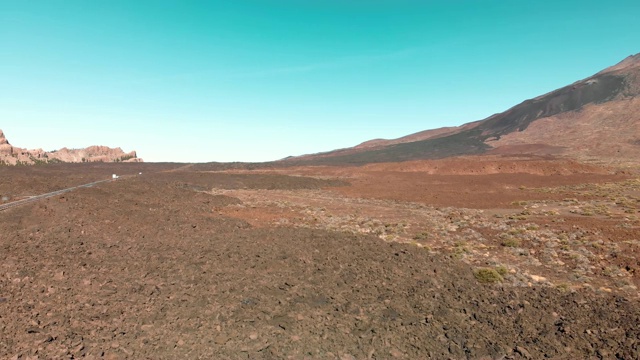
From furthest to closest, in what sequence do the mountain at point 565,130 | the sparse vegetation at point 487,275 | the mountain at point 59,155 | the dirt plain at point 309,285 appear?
1. the mountain at point 59,155
2. the mountain at point 565,130
3. the sparse vegetation at point 487,275
4. the dirt plain at point 309,285

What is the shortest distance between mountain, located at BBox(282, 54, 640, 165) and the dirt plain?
89697mm

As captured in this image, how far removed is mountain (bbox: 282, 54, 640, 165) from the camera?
344 ft

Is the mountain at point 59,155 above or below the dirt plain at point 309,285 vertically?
above

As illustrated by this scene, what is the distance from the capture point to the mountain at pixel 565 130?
10475 centimetres

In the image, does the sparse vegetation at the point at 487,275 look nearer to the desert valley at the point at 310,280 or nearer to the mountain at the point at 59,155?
the desert valley at the point at 310,280

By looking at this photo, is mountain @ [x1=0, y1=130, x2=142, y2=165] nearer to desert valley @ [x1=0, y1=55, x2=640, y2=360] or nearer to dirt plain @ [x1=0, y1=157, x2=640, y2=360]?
desert valley @ [x1=0, y1=55, x2=640, y2=360]

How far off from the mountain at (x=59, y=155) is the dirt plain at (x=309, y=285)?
393 ft

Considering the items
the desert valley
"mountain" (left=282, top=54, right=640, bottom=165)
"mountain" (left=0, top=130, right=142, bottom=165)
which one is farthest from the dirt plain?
"mountain" (left=0, top=130, right=142, bottom=165)

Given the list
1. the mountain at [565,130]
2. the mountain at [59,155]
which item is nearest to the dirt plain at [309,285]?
the mountain at [565,130]

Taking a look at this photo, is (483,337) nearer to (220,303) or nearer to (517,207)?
(220,303)

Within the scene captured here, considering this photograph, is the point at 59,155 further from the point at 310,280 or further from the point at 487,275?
the point at 487,275

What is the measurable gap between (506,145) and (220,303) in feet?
477

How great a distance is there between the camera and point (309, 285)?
1411cm

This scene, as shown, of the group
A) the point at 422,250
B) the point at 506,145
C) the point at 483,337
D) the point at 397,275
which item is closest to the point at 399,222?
the point at 422,250
